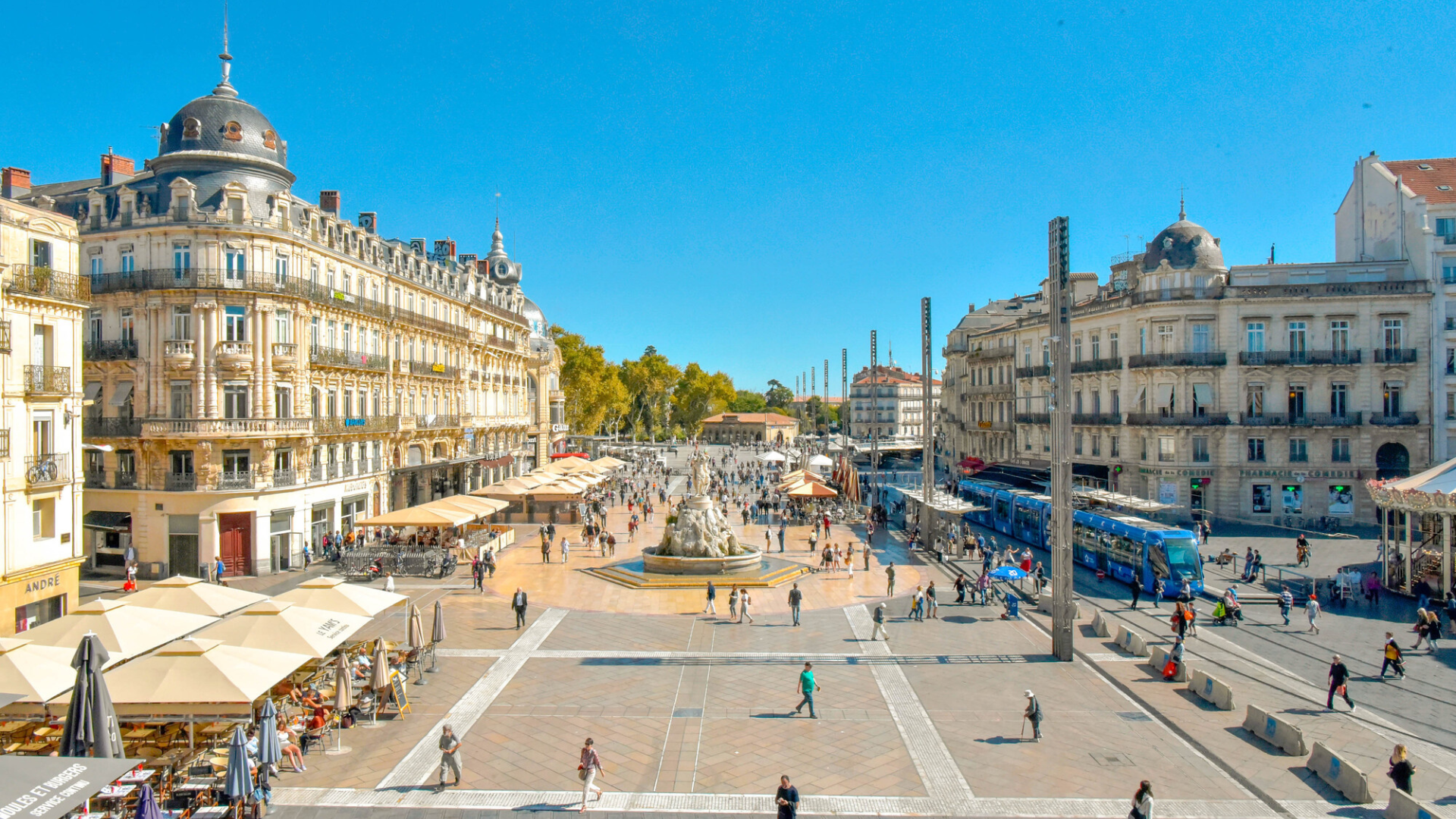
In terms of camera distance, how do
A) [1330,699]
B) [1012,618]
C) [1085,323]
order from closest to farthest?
[1330,699] < [1012,618] < [1085,323]

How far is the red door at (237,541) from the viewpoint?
99.7ft

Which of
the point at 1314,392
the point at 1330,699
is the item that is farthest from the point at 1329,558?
the point at 1330,699

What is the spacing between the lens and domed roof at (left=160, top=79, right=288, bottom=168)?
31.4 meters

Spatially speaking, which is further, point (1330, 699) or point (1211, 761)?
point (1330, 699)

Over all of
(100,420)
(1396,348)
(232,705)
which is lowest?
(232,705)

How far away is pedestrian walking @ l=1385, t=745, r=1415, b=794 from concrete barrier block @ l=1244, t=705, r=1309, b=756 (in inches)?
68.5

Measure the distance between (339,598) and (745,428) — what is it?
139218 mm

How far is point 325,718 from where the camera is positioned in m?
15.1

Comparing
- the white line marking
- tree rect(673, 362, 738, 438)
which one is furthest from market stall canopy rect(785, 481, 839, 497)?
tree rect(673, 362, 738, 438)

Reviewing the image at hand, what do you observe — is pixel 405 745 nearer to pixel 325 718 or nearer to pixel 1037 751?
pixel 325 718

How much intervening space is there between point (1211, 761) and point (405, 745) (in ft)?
44.4

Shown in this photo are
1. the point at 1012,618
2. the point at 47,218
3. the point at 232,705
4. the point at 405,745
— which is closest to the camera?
the point at 232,705

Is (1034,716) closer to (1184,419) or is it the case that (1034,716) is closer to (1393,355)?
(1184,419)

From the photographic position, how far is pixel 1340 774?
1262 cm
